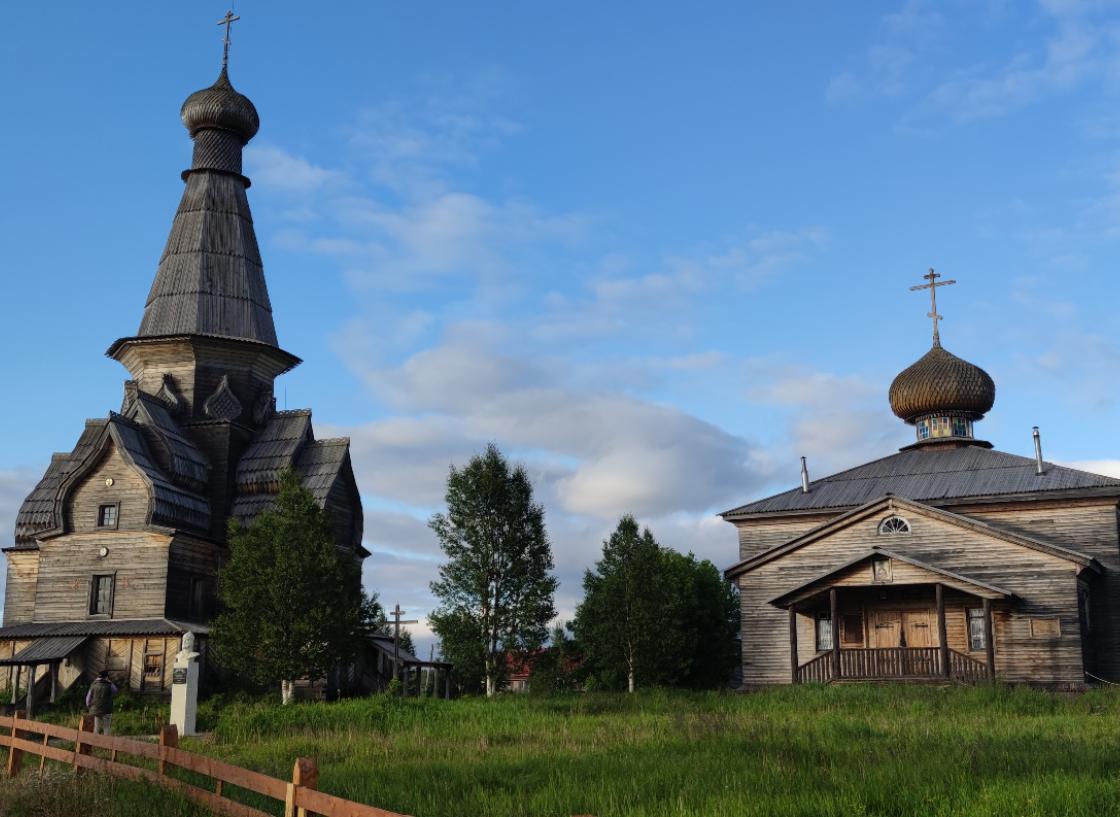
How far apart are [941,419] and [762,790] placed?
29.1m

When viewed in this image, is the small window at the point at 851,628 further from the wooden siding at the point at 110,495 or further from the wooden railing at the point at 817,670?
the wooden siding at the point at 110,495

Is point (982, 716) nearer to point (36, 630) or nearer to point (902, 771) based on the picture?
point (902, 771)

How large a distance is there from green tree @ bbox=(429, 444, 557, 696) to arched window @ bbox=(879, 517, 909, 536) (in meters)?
10.3

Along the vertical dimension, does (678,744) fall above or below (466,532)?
below

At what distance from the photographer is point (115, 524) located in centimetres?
3475

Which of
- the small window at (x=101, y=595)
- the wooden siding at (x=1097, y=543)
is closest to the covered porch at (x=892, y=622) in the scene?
the wooden siding at (x=1097, y=543)

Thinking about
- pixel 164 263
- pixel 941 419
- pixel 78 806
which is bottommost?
pixel 78 806

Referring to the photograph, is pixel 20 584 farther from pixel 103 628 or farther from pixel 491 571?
pixel 491 571

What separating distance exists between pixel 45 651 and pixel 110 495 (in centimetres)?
500

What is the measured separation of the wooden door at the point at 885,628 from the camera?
30375mm

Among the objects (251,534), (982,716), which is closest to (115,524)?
(251,534)

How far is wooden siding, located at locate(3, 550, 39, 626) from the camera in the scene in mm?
37594

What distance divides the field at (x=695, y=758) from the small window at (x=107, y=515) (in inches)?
566

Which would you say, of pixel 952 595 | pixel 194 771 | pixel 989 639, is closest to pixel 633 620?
pixel 952 595
